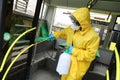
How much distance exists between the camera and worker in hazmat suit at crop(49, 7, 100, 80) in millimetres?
1803

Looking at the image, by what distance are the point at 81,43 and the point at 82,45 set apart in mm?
30

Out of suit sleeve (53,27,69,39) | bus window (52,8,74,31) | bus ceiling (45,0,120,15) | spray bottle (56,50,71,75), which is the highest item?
bus ceiling (45,0,120,15)

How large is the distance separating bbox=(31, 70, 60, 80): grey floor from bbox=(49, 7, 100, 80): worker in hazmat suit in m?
1.13

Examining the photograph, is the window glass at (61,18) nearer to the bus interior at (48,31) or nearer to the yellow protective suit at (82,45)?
the bus interior at (48,31)

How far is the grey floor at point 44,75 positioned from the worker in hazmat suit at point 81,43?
1.13m

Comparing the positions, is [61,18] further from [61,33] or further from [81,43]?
[81,43]

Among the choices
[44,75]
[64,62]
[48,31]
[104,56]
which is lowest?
[44,75]

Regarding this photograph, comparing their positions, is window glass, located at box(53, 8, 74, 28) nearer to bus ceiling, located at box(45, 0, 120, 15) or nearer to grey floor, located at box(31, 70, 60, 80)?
bus ceiling, located at box(45, 0, 120, 15)

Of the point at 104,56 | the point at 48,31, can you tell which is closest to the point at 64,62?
the point at 104,56

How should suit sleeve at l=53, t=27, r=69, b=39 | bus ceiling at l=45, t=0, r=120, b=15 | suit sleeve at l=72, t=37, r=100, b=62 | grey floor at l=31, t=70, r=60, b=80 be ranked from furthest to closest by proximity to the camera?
bus ceiling at l=45, t=0, r=120, b=15 < grey floor at l=31, t=70, r=60, b=80 < suit sleeve at l=53, t=27, r=69, b=39 < suit sleeve at l=72, t=37, r=100, b=62

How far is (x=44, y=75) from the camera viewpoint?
3.19 m

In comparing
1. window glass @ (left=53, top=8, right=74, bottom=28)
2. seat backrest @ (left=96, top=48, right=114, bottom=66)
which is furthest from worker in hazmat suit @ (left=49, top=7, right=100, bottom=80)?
window glass @ (left=53, top=8, right=74, bottom=28)

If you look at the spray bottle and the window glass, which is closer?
the spray bottle

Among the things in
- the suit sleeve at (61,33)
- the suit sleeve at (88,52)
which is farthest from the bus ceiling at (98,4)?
the suit sleeve at (88,52)
